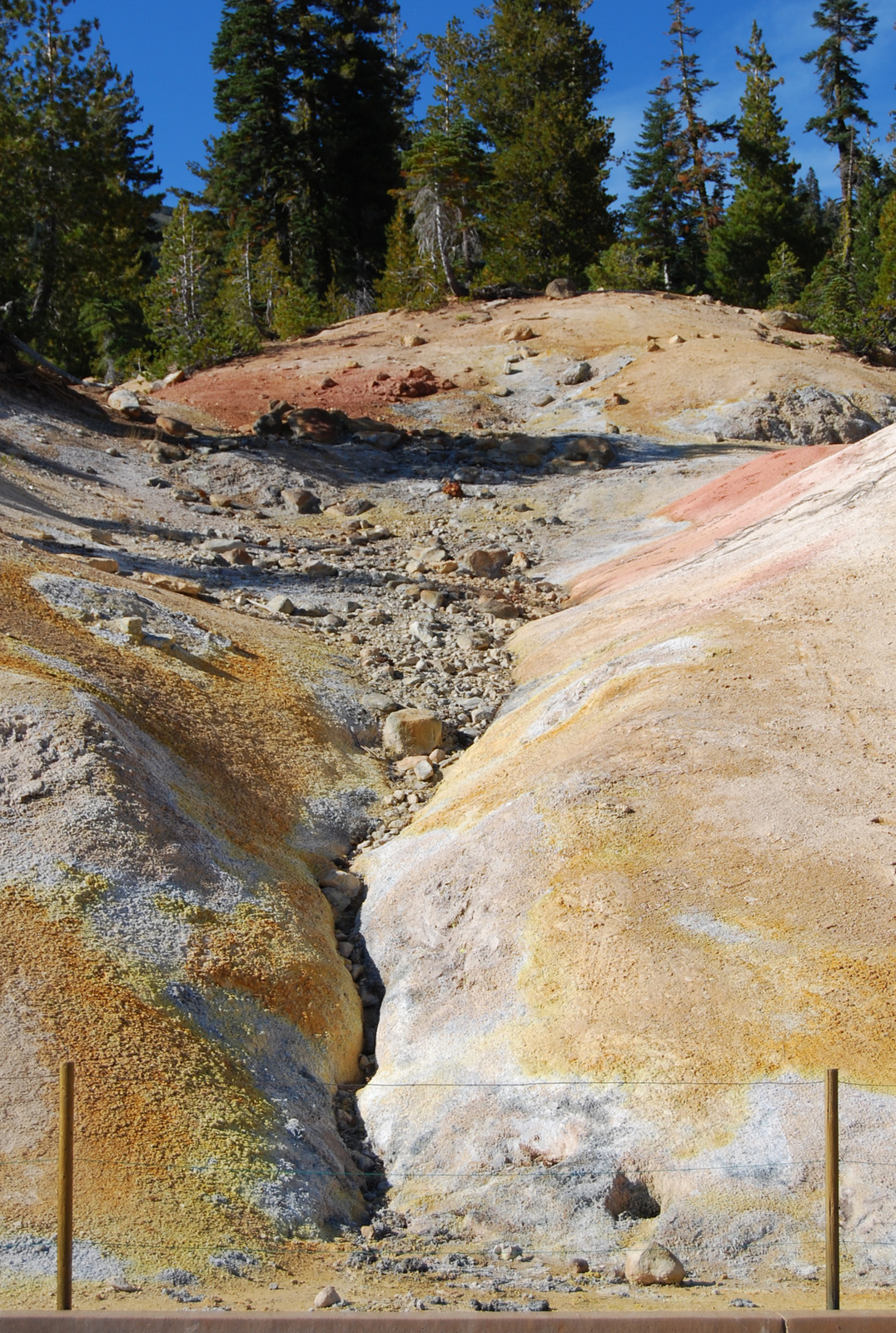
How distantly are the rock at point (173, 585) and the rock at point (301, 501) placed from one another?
19.5 ft

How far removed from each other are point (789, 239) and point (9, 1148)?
141ft

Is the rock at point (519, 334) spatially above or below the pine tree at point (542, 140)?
below

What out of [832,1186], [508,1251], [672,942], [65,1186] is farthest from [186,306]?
[832,1186]

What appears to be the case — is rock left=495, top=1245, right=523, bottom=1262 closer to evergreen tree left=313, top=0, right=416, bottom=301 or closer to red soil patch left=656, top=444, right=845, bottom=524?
red soil patch left=656, top=444, right=845, bottom=524

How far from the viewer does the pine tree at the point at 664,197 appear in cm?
4697

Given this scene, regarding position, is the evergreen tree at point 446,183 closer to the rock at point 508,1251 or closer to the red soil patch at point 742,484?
the red soil patch at point 742,484

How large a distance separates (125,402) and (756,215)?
25.8 metres

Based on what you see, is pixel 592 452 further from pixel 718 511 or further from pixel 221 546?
pixel 221 546

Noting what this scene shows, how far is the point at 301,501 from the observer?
2166 cm

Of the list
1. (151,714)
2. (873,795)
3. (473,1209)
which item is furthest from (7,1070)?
(873,795)

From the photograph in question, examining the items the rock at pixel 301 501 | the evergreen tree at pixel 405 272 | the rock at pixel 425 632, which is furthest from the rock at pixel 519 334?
the rock at pixel 425 632

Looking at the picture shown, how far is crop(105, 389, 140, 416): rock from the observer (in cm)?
2462

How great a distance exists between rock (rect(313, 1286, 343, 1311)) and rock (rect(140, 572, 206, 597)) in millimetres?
11029

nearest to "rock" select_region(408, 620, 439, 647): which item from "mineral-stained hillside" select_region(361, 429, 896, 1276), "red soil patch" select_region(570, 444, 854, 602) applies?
"red soil patch" select_region(570, 444, 854, 602)
